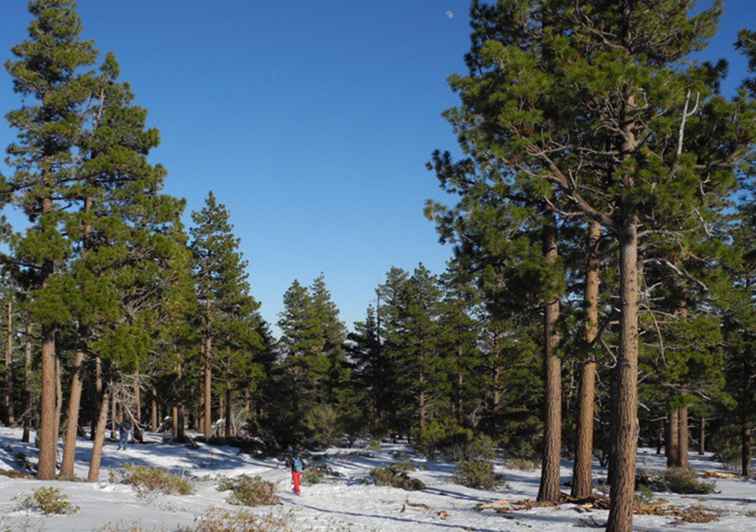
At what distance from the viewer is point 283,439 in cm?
3300

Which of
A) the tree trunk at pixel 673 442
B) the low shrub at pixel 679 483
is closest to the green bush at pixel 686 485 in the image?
the low shrub at pixel 679 483

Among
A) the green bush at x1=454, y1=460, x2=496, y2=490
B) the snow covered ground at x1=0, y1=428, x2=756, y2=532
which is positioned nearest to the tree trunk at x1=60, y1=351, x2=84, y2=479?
the snow covered ground at x1=0, y1=428, x2=756, y2=532

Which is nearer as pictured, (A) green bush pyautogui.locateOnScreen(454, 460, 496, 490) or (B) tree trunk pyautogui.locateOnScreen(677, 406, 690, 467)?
(A) green bush pyautogui.locateOnScreen(454, 460, 496, 490)

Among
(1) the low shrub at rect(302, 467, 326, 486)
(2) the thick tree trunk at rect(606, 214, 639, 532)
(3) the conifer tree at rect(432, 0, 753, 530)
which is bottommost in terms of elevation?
(1) the low shrub at rect(302, 467, 326, 486)

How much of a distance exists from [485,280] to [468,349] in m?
24.2

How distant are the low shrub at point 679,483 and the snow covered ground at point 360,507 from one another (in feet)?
1.47

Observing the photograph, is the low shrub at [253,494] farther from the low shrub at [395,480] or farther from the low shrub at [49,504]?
A: the low shrub at [395,480]

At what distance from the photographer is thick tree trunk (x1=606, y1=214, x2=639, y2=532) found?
972cm

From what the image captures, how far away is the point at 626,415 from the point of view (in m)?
9.81

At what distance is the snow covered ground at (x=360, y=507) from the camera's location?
31.2 ft

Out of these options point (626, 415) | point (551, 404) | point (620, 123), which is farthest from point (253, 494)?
point (620, 123)

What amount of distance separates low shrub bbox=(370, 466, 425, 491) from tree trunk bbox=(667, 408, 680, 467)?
10152mm

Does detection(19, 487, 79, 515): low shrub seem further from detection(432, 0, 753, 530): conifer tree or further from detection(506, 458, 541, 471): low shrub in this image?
detection(506, 458, 541, 471): low shrub

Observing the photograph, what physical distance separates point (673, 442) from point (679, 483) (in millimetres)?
5560
